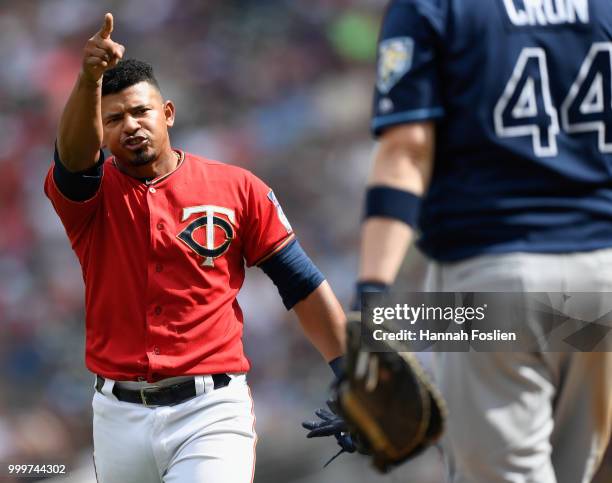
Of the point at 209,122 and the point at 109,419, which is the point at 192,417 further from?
the point at 209,122

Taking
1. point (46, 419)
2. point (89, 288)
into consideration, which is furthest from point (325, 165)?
point (89, 288)

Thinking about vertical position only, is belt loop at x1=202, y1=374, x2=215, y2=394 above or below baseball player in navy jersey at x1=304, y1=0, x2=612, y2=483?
Answer: below

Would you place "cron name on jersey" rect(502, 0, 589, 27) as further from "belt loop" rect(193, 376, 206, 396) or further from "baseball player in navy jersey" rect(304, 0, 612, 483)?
"belt loop" rect(193, 376, 206, 396)

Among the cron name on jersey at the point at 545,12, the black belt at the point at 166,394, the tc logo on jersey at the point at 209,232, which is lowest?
the black belt at the point at 166,394

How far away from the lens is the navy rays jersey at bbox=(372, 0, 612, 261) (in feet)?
7.64

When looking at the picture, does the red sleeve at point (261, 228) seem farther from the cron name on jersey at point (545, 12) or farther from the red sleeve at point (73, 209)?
the cron name on jersey at point (545, 12)

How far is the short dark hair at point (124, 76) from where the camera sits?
3.85 metres

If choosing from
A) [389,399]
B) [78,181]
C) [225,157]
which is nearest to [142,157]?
[78,181]

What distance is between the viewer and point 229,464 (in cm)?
344

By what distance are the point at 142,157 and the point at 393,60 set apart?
5.39 feet

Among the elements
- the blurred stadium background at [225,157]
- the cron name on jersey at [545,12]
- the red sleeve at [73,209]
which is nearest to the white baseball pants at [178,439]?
the red sleeve at [73,209]

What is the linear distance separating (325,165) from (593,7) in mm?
5444

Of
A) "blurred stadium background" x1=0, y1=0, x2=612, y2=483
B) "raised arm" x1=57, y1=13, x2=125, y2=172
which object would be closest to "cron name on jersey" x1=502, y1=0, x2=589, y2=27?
"raised arm" x1=57, y1=13, x2=125, y2=172

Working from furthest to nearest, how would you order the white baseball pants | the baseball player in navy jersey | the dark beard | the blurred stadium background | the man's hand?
the blurred stadium background < the dark beard < the white baseball pants < the man's hand < the baseball player in navy jersey
